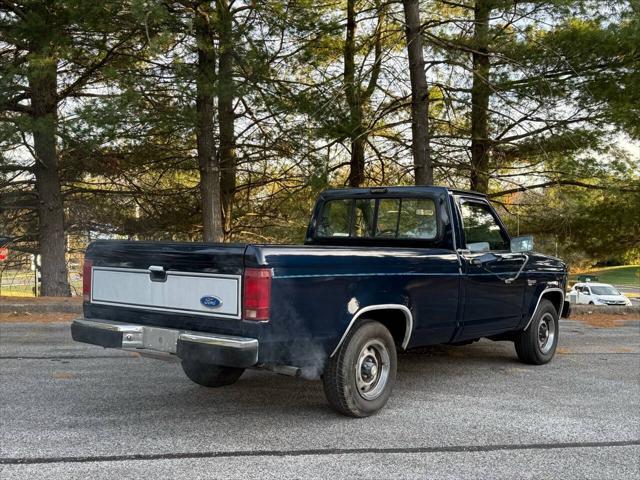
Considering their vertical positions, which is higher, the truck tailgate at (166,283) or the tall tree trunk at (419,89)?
the tall tree trunk at (419,89)

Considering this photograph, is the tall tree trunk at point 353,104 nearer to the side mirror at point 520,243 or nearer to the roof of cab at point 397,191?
the roof of cab at point 397,191

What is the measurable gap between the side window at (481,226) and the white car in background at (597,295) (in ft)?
77.2

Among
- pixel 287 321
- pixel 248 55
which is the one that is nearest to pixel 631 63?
pixel 248 55

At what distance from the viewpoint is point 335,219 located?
688 centimetres

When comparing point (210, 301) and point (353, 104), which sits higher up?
point (353, 104)

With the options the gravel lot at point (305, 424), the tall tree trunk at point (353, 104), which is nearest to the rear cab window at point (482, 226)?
the gravel lot at point (305, 424)

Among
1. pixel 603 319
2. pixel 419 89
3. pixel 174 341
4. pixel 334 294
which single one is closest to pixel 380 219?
pixel 334 294

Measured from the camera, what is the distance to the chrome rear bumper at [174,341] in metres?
4.20

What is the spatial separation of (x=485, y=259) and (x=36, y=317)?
800cm

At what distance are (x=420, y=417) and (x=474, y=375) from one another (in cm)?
187

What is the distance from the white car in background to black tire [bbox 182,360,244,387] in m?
25.3

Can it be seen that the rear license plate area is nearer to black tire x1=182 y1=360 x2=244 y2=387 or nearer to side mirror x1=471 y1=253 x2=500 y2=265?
black tire x1=182 y1=360 x2=244 y2=387

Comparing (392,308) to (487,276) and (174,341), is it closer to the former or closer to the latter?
(487,276)

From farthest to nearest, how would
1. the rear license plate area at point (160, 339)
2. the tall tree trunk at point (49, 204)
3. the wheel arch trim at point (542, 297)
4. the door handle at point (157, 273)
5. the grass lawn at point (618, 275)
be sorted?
the grass lawn at point (618, 275), the tall tree trunk at point (49, 204), the wheel arch trim at point (542, 297), the door handle at point (157, 273), the rear license plate area at point (160, 339)
